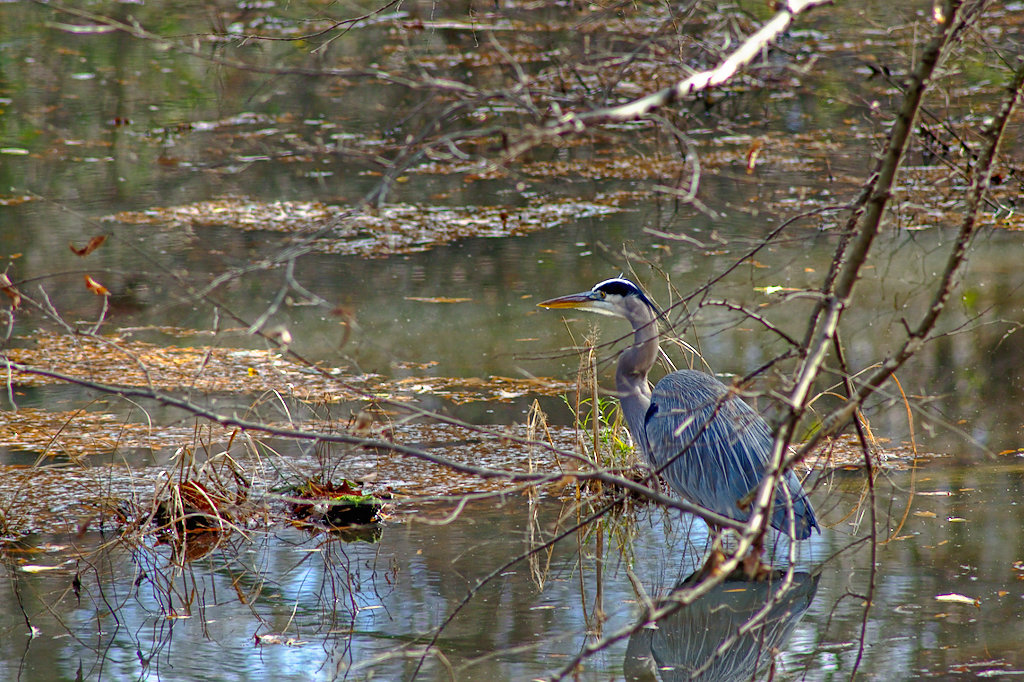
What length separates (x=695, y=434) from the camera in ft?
14.1

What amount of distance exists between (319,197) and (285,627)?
6204mm

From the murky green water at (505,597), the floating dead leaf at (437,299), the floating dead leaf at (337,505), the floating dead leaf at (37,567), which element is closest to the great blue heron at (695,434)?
the murky green water at (505,597)

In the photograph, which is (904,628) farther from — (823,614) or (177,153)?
(177,153)

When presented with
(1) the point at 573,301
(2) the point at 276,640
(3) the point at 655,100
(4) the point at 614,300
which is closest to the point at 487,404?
(1) the point at 573,301

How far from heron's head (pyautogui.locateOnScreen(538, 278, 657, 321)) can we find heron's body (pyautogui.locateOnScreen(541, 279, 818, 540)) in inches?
0.4

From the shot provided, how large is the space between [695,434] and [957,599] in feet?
3.42

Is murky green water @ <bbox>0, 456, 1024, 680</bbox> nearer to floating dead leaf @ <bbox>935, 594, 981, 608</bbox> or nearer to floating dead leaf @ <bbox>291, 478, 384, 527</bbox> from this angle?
floating dead leaf @ <bbox>935, 594, 981, 608</bbox>

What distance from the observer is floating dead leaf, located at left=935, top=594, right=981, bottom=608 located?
386cm

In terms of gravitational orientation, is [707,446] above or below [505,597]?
above

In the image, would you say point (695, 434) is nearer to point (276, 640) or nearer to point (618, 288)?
point (618, 288)

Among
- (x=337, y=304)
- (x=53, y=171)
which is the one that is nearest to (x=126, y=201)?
(x=53, y=171)

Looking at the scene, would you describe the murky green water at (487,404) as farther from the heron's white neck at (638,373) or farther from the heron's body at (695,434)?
the heron's white neck at (638,373)

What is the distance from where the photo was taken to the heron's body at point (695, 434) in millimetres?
4484

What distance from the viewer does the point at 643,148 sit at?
10.9 metres
